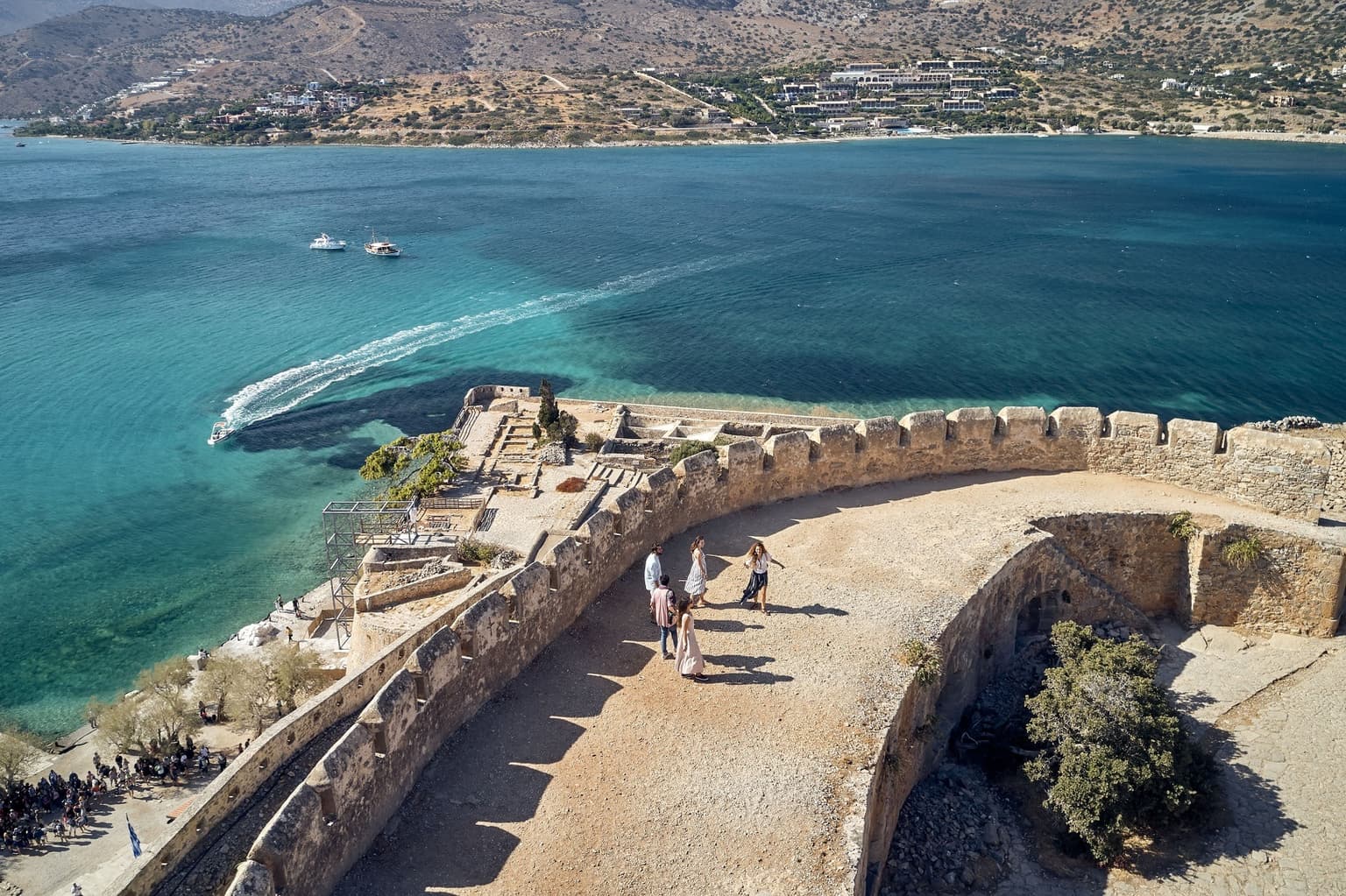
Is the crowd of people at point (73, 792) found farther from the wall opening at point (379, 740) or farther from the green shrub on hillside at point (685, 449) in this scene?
the green shrub on hillside at point (685, 449)

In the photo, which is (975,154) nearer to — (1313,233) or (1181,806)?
(1313,233)

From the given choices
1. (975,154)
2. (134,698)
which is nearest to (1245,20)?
(975,154)

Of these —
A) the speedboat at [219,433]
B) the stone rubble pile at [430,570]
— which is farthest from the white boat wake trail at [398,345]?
the stone rubble pile at [430,570]

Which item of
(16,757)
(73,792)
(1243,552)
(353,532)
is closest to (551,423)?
(353,532)

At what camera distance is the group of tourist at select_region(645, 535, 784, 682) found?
32.0 ft

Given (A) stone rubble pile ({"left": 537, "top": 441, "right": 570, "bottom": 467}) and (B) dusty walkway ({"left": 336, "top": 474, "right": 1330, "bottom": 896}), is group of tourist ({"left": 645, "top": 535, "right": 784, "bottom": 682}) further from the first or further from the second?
(A) stone rubble pile ({"left": 537, "top": 441, "right": 570, "bottom": 467})

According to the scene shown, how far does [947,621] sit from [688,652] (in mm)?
3329

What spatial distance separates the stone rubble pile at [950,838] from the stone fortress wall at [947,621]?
1.43 feet

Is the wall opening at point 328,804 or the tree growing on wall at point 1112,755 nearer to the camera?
the wall opening at point 328,804

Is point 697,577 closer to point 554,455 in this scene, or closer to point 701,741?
point 701,741

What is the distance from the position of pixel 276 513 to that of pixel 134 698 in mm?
13295

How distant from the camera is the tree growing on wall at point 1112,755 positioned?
10.6 meters

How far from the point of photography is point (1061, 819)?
11172 mm

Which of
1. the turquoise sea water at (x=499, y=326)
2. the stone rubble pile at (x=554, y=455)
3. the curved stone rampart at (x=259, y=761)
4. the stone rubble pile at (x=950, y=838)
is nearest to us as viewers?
the curved stone rampart at (x=259, y=761)
